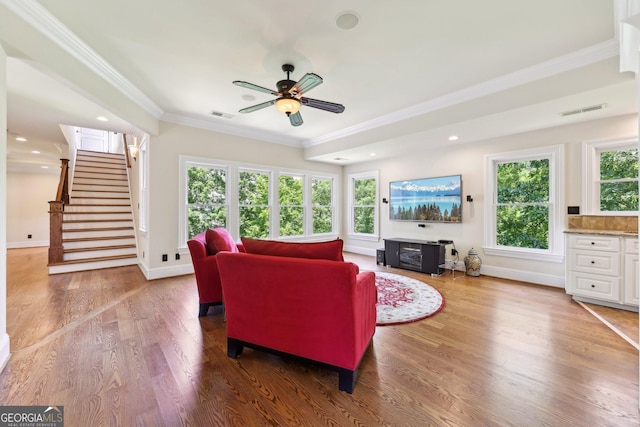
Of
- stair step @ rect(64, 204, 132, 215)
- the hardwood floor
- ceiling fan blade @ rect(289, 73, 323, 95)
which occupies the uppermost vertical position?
ceiling fan blade @ rect(289, 73, 323, 95)

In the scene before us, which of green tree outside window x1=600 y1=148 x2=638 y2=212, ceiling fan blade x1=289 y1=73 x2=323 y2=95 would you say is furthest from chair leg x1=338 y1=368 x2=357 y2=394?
green tree outside window x1=600 y1=148 x2=638 y2=212

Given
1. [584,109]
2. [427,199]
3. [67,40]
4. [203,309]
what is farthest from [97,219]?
[584,109]

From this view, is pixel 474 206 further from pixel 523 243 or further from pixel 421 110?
pixel 421 110

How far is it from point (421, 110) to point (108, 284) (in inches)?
216

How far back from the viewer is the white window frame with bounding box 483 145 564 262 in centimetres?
383

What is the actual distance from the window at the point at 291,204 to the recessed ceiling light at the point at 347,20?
12.8 ft

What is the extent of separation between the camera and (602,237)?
3.10 meters

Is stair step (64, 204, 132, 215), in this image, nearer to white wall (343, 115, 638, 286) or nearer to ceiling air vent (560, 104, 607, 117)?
white wall (343, 115, 638, 286)

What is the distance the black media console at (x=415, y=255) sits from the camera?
4555 millimetres

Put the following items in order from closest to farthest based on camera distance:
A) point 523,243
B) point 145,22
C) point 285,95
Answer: point 145,22 < point 285,95 < point 523,243

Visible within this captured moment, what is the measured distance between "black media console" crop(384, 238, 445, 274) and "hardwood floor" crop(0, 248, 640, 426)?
1.54 meters

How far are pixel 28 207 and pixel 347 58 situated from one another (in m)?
10.6

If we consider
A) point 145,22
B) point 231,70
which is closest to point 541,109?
point 231,70

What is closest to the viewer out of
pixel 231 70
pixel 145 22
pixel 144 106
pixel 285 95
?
pixel 145 22
